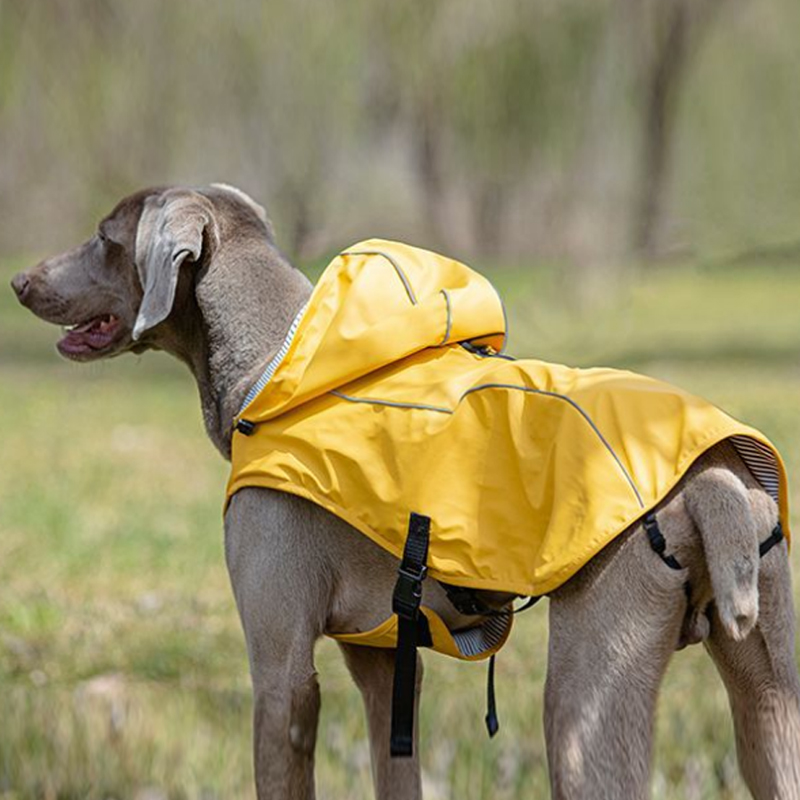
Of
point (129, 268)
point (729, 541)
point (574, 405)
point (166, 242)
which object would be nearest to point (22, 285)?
point (129, 268)

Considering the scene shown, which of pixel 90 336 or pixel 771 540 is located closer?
pixel 771 540

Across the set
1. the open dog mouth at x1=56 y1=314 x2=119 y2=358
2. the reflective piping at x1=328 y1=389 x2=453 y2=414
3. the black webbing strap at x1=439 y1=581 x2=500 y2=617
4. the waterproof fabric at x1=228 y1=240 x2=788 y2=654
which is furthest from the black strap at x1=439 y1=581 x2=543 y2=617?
the open dog mouth at x1=56 y1=314 x2=119 y2=358

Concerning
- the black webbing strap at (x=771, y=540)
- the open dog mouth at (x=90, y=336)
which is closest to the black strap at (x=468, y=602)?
the black webbing strap at (x=771, y=540)

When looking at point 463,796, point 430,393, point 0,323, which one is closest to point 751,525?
point 430,393

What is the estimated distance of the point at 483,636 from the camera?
3367mm

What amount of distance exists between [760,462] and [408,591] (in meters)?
0.73

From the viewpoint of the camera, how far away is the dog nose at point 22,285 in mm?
3855

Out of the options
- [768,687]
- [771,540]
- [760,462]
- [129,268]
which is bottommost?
[768,687]

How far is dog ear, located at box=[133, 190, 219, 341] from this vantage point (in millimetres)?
3443

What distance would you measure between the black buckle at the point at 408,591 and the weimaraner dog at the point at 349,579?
13cm

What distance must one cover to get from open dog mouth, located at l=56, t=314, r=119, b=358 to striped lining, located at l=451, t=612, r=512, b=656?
44.6 inches

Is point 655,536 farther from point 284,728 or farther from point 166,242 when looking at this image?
point 166,242

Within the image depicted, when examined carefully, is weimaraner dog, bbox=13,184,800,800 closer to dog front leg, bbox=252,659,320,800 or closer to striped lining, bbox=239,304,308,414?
dog front leg, bbox=252,659,320,800

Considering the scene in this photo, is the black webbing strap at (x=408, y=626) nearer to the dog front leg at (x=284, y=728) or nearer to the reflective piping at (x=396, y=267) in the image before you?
the dog front leg at (x=284, y=728)
